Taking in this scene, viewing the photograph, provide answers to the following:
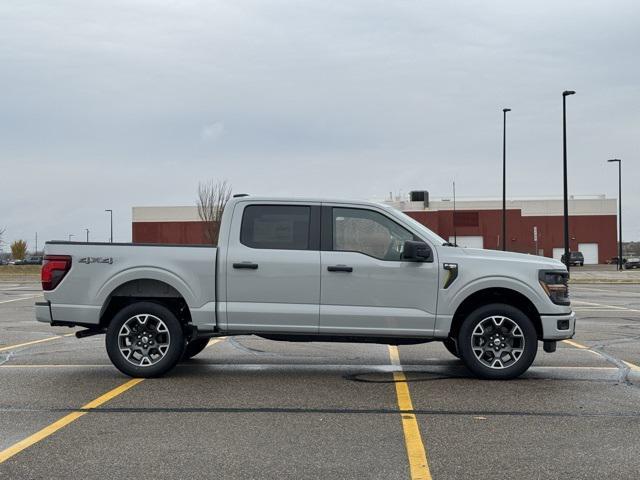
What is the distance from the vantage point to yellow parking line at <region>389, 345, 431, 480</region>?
4855 millimetres

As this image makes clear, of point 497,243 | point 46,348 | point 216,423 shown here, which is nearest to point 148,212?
point 497,243

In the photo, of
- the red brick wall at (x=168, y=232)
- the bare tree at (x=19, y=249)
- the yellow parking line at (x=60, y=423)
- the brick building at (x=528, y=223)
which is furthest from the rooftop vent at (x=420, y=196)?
the yellow parking line at (x=60, y=423)

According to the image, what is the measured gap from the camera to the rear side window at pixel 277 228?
8.26 metres

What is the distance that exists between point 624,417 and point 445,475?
2.42 metres

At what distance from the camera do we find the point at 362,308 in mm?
8039

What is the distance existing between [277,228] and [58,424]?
3215mm

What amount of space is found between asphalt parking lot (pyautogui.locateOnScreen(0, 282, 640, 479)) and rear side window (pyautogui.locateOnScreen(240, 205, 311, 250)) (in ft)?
4.96

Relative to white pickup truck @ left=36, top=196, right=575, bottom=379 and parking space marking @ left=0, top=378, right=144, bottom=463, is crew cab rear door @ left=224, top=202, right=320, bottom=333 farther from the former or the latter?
parking space marking @ left=0, top=378, right=144, bottom=463

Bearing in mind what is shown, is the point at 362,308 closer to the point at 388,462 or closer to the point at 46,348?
the point at 388,462

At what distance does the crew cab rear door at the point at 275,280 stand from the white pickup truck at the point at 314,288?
0.01 metres

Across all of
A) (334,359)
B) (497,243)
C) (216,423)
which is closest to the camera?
(216,423)

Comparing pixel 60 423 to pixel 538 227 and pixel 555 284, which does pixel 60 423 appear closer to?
pixel 555 284

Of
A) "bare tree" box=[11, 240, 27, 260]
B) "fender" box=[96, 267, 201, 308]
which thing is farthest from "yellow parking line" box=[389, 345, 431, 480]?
"bare tree" box=[11, 240, 27, 260]

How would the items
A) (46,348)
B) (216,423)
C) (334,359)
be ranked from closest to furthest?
1. (216,423)
2. (334,359)
3. (46,348)
